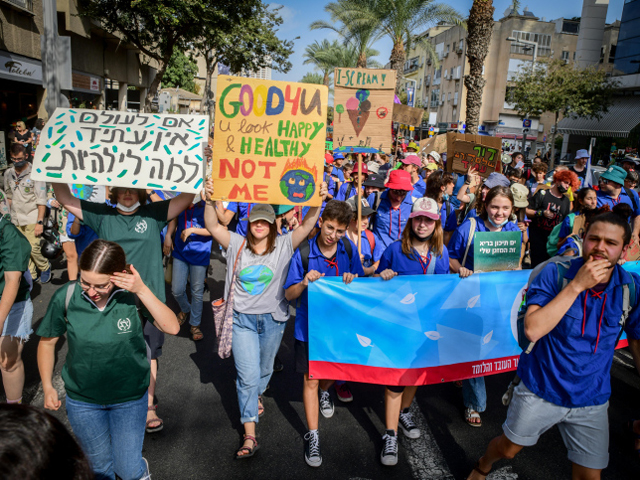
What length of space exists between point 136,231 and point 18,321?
108 cm

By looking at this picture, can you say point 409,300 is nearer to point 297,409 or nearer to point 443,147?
point 297,409

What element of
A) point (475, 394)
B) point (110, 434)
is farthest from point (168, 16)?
point (110, 434)

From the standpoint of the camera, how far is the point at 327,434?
3875mm

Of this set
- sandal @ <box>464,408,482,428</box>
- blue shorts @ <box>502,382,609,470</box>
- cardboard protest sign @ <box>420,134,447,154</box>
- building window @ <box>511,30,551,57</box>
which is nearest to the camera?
blue shorts @ <box>502,382,609,470</box>

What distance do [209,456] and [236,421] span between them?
19.3 inches

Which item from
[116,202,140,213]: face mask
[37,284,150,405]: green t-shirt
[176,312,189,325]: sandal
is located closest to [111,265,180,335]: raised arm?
[37,284,150,405]: green t-shirt

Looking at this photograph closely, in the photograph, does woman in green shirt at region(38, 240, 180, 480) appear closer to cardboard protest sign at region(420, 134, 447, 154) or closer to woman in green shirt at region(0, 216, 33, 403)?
woman in green shirt at region(0, 216, 33, 403)

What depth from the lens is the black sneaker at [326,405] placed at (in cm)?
413

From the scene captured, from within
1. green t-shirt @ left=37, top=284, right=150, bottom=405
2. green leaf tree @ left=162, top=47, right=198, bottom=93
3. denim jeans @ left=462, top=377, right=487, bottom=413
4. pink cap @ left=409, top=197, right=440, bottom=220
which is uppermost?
green leaf tree @ left=162, top=47, right=198, bottom=93

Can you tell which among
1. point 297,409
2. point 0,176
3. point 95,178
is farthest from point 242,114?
point 0,176

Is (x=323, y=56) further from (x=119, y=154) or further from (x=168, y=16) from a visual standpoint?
(x=119, y=154)

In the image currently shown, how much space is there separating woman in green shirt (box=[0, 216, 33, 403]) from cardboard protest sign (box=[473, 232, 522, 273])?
135 inches

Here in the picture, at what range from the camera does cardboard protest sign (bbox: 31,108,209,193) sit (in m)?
3.37

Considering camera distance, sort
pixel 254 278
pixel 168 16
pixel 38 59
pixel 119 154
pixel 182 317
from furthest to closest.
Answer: pixel 38 59
pixel 168 16
pixel 182 317
pixel 254 278
pixel 119 154
